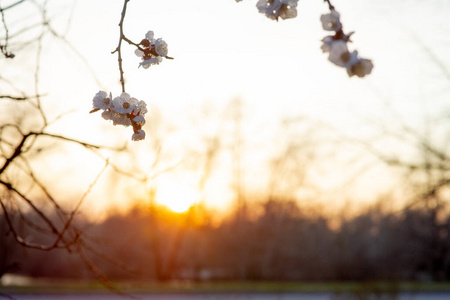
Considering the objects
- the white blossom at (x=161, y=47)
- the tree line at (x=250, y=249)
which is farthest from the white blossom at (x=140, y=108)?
the tree line at (x=250, y=249)

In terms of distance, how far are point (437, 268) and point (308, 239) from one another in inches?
331

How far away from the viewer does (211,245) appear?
34531mm

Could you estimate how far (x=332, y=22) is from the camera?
6.01 ft

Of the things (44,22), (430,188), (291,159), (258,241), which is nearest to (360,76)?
(44,22)

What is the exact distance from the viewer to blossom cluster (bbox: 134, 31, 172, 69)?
100 inches

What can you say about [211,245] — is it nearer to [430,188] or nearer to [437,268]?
[437,268]

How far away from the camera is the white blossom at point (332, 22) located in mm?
1829

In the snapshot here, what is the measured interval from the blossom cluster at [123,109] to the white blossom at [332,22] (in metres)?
0.98

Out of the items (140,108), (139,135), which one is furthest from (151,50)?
(139,135)

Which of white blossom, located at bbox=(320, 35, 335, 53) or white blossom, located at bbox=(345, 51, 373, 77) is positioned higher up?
white blossom, located at bbox=(320, 35, 335, 53)

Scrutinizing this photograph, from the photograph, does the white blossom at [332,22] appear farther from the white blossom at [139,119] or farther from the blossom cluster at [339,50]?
the white blossom at [139,119]

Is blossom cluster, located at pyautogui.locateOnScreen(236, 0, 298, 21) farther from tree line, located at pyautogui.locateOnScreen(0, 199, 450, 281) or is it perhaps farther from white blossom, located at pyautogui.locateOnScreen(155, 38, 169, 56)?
tree line, located at pyautogui.locateOnScreen(0, 199, 450, 281)

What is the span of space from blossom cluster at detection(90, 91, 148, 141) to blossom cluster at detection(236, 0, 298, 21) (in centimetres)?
71

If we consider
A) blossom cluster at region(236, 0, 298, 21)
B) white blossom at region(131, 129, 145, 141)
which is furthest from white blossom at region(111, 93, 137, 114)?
blossom cluster at region(236, 0, 298, 21)
